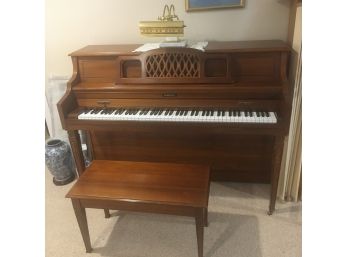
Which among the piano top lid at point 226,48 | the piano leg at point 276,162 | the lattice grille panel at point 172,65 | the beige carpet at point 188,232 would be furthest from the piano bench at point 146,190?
the piano top lid at point 226,48

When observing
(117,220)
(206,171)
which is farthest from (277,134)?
(117,220)

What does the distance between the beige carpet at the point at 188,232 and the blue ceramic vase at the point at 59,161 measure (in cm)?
29

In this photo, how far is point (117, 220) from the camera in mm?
1953

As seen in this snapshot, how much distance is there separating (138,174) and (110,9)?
1411 millimetres

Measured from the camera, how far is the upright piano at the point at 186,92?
1681 mm

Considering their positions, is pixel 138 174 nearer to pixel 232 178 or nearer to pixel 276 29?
pixel 232 178

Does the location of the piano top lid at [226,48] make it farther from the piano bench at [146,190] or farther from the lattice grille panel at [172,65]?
the piano bench at [146,190]

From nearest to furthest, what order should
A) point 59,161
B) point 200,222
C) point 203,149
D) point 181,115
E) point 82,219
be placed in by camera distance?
point 200,222 → point 82,219 → point 181,115 → point 203,149 → point 59,161

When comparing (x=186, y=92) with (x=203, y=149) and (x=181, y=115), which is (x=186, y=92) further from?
(x=203, y=149)

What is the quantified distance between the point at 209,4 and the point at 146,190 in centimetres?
144

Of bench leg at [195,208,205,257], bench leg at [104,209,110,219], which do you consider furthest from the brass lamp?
bench leg at [104,209,110,219]

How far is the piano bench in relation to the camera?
1.38 m

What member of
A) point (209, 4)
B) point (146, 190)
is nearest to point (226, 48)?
Result: point (209, 4)

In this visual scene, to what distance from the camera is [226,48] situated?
5.84 feet
